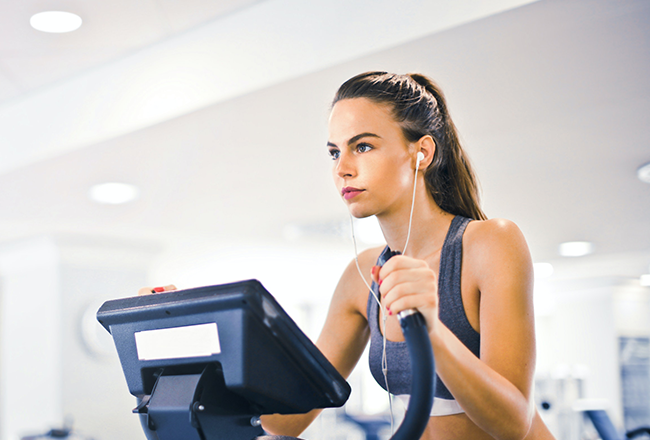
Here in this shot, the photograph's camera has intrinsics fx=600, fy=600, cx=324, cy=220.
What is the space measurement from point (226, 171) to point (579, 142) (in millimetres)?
1857

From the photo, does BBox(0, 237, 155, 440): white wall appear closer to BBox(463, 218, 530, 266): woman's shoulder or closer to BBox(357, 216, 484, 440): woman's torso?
BBox(357, 216, 484, 440): woman's torso

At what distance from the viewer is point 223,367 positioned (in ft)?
2.20

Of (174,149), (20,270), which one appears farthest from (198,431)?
(20,270)

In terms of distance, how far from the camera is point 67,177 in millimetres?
3295

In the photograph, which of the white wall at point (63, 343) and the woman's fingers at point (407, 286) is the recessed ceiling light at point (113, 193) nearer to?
the white wall at point (63, 343)

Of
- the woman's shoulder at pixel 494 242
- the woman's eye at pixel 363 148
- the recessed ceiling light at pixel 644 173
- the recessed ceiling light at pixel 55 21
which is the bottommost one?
the woman's shoulder at pixel 494 242

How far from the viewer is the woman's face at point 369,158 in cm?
94

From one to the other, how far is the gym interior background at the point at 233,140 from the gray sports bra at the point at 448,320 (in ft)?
3.10

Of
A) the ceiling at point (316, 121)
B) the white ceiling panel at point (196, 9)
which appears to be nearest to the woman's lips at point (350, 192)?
the ceiling at point (316, 121)

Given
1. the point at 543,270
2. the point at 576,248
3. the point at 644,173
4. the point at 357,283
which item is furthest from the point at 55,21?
the point at 543,270

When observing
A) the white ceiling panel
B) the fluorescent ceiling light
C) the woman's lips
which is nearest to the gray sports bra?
the woman's lips

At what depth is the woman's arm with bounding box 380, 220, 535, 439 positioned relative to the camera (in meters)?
0.65

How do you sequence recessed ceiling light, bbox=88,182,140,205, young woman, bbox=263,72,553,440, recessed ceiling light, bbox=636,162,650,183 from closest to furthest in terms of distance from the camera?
young woman, bbox=263,72,553,440, recessed ceiling light, bbox=636,162,650,183, recessed ceiling light, bbox=88,182,140,205

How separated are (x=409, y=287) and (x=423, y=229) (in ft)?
1.49
